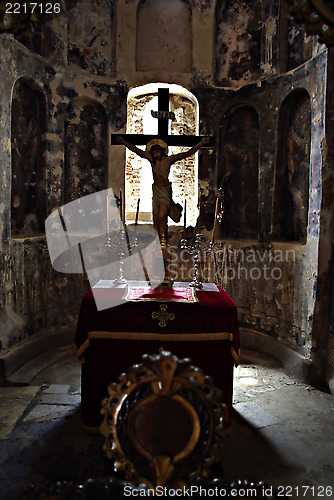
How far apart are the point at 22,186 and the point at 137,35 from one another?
11.2 ft

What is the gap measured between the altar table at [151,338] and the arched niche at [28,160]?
112 inches

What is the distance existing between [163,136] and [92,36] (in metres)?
3.10

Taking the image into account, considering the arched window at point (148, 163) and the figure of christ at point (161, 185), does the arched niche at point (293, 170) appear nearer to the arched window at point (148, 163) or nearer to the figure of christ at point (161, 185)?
the arched window at point (148, 163)

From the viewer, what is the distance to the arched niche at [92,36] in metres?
6.88

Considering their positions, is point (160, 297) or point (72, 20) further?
point (72, 20)

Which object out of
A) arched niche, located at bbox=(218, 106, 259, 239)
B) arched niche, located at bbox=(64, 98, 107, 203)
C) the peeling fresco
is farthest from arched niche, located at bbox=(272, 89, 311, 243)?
arched niche, located at bbox=(64, 98, 107, 203)

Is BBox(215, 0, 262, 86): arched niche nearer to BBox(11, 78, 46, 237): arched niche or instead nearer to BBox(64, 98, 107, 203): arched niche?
BBox(64, 98, 107, 203): arched niche

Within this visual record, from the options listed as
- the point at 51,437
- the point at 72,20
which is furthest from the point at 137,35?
the point at 51,437

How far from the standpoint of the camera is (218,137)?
23.5 ft

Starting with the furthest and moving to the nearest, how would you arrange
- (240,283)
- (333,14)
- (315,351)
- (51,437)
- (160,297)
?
1. (240,283)
2. (315,351)
3. (160,297)
4. (51,437)
5. (333,14)

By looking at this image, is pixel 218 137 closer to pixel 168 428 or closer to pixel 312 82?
pixel 312 82

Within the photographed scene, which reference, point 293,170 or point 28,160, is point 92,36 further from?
point 293,170

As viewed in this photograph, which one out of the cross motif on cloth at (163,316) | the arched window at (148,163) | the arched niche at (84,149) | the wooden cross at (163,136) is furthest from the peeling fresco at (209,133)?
the cross motif on cloth at (163,316)

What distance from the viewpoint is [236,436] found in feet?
12.9
